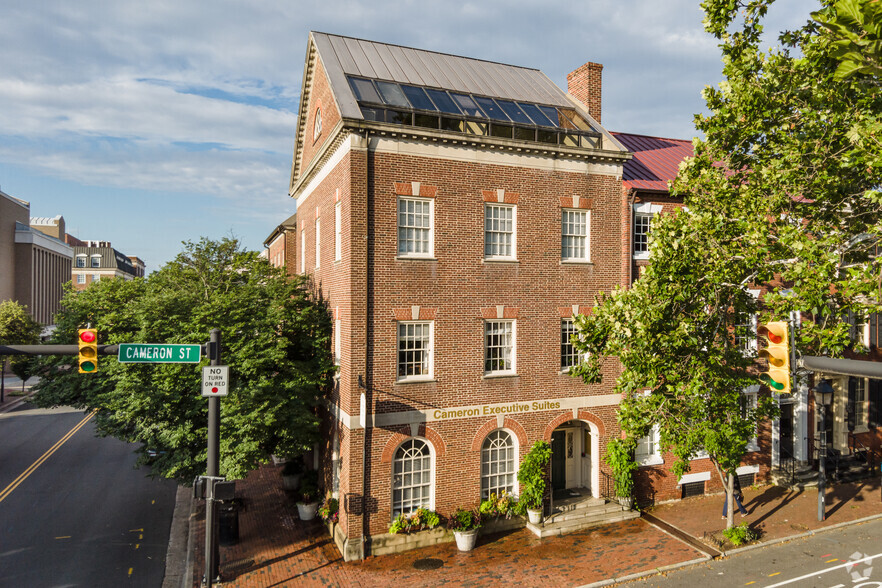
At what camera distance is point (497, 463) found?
18141 millimetres

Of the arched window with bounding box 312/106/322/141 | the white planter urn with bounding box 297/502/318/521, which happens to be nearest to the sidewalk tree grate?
the white planter urn with bounding box 297/502/318/521

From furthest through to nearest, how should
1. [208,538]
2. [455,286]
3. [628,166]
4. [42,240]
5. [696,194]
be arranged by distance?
[42,240] < [628,166] < [455,286] < [696,194] < [208,538]

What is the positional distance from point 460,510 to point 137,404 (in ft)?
32.9

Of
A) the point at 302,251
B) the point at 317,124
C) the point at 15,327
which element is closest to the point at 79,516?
the point at 302,251

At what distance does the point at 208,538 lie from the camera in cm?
1328

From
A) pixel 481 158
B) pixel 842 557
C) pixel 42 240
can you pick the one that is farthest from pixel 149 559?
pixel 42 240

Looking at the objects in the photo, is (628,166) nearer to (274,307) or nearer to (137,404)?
(274,307)

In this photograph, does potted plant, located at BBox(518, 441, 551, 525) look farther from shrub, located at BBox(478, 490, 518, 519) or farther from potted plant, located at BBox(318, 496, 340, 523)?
potted plant, located at BBox(318, 496, 340, 523)

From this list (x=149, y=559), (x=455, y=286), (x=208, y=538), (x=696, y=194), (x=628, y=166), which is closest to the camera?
(x=208, y=538)

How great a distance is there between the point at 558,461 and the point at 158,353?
1393cm

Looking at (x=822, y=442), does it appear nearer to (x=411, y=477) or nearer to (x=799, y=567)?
(x=799, y=567)

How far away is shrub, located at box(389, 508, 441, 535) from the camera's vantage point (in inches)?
645

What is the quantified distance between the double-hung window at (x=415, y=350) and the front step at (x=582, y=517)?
6.12 metres

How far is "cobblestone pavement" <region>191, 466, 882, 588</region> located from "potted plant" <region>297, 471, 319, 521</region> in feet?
0.94
